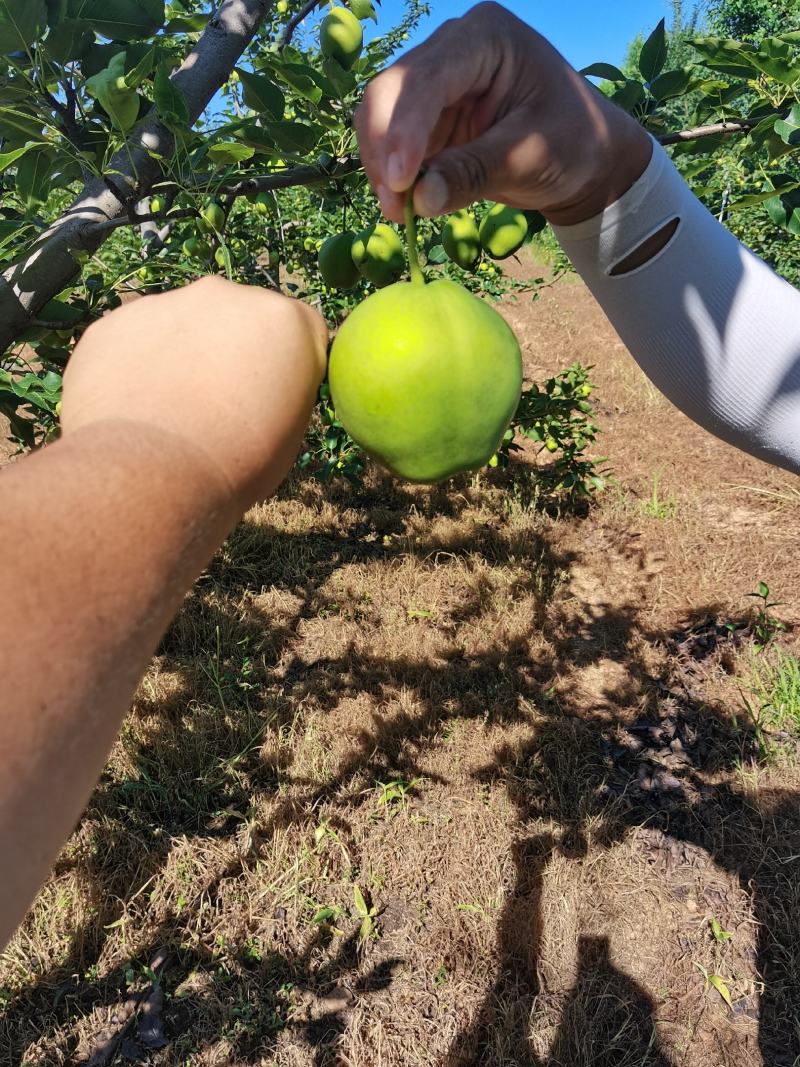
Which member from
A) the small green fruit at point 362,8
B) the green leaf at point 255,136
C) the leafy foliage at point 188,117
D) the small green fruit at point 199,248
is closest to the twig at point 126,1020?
the leafy foliage at point 188,117

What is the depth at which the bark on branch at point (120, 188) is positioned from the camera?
1.13 metres

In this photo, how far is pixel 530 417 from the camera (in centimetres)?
320

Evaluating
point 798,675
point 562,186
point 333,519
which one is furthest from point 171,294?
point 333,519

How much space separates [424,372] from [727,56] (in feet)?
3.78

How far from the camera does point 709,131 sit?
1361 mm

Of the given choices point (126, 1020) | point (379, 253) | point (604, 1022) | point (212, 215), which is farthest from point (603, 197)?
point (126, 1020)

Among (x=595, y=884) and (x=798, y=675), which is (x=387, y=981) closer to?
(x=595, y=884)

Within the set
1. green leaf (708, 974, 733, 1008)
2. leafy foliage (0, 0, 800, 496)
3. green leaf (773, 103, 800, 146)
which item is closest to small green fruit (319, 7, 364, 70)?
leafy foliage (0, 0, 800, 496)

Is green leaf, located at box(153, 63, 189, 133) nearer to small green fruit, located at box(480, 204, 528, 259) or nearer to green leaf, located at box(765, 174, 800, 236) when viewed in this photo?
small green fruit, located at box(480, 204, 528, 259)

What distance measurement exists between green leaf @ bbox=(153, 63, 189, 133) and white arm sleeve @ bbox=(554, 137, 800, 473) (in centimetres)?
57

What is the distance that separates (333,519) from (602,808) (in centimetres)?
233

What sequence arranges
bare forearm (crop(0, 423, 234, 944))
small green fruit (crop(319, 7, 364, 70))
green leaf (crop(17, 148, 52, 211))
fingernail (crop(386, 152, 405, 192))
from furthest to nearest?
green leaf (crop(17, 148, 52, 211)) < small green fruit (crop(319, 7, 364, 70)) < fingernail (crop(386, 152, 405, 192)) < bare forearm (crop(0, 423, 234, 944))

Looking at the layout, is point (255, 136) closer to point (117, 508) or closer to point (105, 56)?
point (105, 56)

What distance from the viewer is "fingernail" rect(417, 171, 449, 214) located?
73 cm
